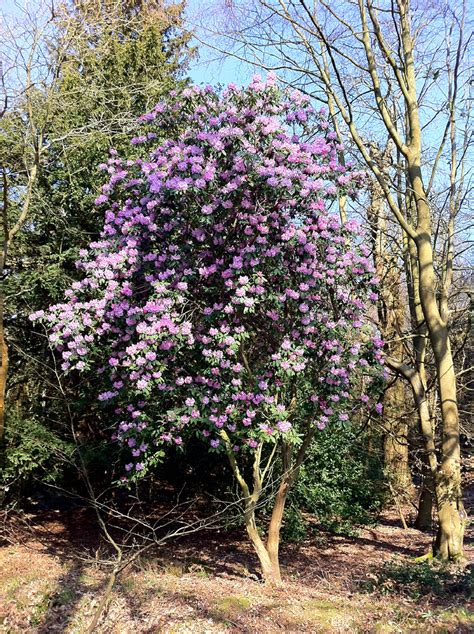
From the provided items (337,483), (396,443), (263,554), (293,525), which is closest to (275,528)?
(263,554)

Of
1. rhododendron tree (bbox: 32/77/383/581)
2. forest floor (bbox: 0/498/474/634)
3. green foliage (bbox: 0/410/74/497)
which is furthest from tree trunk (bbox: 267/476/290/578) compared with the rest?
green foliage (bbox: 0/410/74/497)

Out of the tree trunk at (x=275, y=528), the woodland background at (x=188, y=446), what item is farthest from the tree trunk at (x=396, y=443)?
the tree trunk at (x=275, y=528)

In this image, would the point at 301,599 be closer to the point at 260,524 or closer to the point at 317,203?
the point at 260,524

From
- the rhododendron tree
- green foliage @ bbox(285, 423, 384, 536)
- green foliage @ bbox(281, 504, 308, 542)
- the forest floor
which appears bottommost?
the forest floor

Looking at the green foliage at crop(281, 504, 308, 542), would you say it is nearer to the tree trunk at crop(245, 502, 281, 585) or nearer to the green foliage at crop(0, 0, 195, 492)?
the tree trunk at crop(245, 502, 281, 585)

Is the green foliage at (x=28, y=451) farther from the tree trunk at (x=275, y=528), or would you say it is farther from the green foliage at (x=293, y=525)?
the green foliage at (x=293, y=525)

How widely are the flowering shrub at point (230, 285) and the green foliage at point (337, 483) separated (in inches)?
98.3

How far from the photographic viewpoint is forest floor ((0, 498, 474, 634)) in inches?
166

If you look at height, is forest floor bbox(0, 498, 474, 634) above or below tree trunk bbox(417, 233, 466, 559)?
below

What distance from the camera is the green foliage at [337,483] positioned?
7.28 metres

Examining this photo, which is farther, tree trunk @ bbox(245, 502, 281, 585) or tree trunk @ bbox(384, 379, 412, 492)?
tree trunk @ bbox(384, 379, 412, 492)

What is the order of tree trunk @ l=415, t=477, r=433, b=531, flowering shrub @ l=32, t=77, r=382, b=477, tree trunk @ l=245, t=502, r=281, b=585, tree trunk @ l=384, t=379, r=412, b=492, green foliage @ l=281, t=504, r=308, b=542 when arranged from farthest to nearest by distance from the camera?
tree trunk @ l=384, t=379, r=412, b=492, tree trunk @ l=415, t=477, r=433, b=531, green foliage @ l=281, t=504, r=308, b=542, tree trunk @ l=245, t=502, r=281, b=585, flowering shrub @ l=32, t=77, r=382, b=477

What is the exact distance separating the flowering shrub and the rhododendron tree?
13mm

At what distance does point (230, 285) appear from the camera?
4.31 meters
